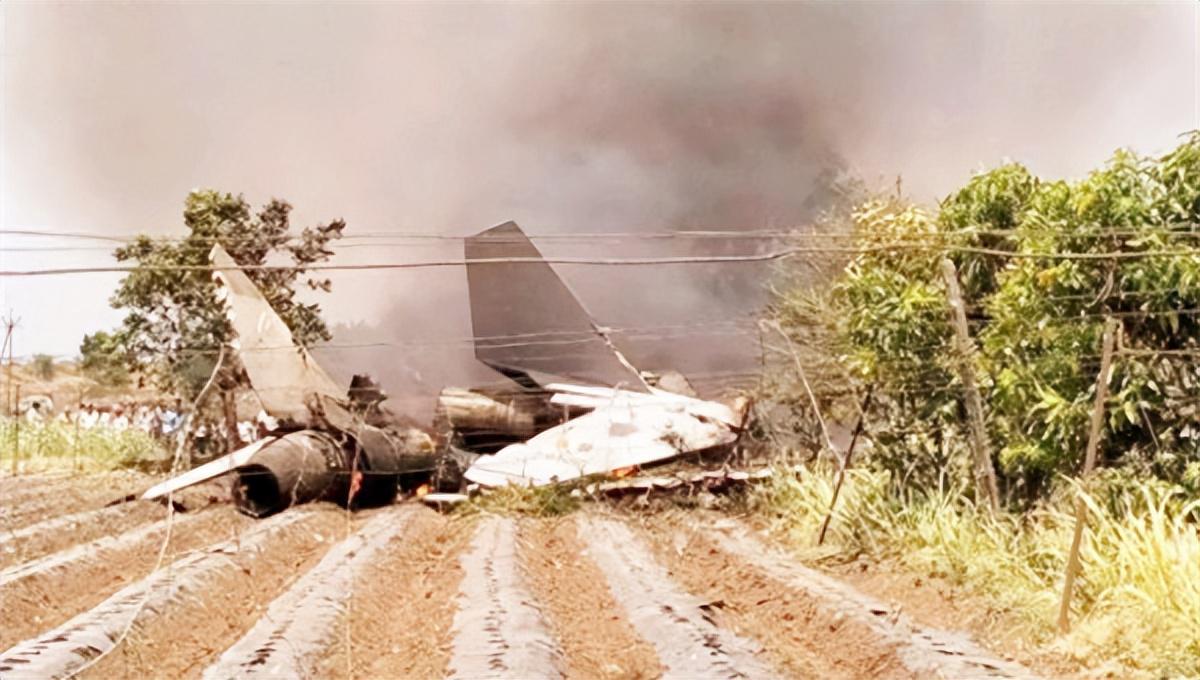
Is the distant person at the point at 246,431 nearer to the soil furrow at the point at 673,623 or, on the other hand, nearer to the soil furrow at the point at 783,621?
the soil furrow at the point at 673,623

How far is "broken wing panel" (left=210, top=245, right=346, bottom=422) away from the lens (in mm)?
10086

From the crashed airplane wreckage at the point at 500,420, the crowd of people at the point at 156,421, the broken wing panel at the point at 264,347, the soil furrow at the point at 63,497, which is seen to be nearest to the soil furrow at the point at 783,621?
the crashed airplane wreckage at the point at 500,420

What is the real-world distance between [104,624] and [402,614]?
1.84 metres

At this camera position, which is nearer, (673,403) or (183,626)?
(183,626)

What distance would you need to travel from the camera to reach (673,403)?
1347 cm

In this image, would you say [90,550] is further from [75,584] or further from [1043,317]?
[1043,317]

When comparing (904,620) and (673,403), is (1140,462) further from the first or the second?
(673,403)

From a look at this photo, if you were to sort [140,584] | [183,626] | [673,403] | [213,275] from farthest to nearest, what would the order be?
[673,403], [213,275], [140,584], [183,626]

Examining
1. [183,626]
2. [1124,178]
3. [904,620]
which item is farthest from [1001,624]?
[183,626]

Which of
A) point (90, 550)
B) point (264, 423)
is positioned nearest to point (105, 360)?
point (264, 423)

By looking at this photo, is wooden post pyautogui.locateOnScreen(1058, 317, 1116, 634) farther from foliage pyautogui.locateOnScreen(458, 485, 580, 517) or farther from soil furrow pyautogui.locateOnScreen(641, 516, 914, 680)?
foliage pyautogui.locateOnScreen(458, 485, 580, 517)

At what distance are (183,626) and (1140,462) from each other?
5739 millimetres

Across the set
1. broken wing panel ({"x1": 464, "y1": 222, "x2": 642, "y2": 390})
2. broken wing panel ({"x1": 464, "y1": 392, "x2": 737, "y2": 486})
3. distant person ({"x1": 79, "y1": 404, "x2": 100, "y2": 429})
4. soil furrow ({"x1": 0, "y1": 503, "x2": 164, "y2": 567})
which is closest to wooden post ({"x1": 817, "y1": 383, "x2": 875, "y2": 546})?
broken wing panel ({"x1": 464, "y1": 392, "x2": 737, "y2": 486})

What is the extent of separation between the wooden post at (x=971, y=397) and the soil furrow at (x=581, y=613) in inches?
112
